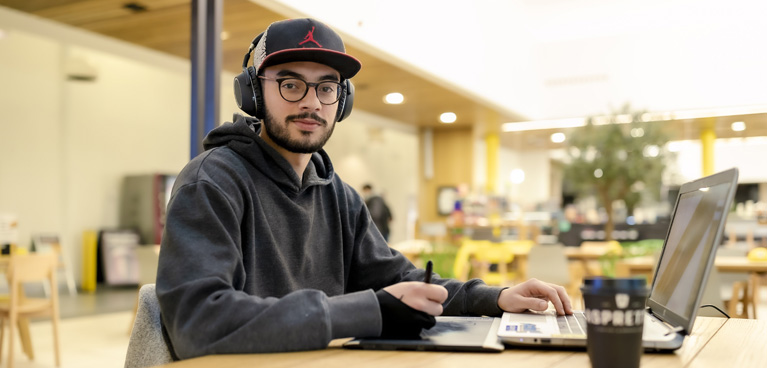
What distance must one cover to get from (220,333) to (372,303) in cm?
22

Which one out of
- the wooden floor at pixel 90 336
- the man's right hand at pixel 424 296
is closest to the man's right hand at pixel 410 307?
the man's right hand at pixel 424 296

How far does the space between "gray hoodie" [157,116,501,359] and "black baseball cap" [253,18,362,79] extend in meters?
0.16

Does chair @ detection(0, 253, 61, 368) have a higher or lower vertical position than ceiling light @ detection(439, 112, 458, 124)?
lower

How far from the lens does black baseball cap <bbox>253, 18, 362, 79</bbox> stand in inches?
47.8

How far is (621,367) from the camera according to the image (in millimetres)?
765

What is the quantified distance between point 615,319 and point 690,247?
34 centimetres

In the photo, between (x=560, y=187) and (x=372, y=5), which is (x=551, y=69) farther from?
(x=560, y=187)

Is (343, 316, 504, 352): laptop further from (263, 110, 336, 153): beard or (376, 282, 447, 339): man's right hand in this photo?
(263, 110, 336, 153): beard

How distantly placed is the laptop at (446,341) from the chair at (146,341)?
321 millimetres

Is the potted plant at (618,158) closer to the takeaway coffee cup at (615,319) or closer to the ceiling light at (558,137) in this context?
the ceiling light at (558,137)

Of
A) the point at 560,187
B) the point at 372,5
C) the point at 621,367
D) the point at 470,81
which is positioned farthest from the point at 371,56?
the point at 560,187

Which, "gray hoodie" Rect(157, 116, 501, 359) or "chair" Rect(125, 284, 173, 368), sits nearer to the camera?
"gray hoodie" Rect(157, 116, 501, 359)

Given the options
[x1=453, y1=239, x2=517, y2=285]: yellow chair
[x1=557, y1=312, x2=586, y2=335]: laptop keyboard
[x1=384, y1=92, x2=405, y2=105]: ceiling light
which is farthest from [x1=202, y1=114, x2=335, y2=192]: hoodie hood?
[x1=384, y1=92, x2=405, y2=105]: ceiling light

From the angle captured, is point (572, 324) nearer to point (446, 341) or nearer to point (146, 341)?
point (446, 341)
